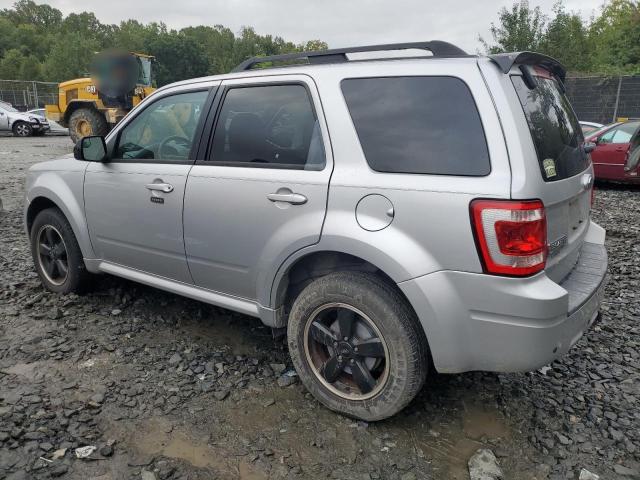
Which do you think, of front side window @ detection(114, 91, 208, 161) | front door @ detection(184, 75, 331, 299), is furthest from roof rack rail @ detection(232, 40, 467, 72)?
front side window @ detection(114, 91, 208, 161)

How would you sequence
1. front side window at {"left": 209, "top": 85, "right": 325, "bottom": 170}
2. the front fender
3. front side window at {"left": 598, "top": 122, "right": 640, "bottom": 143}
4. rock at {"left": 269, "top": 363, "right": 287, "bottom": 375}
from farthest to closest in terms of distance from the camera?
front side window at {"left": 598, "top": 122, "right": 640, "bottom": 143} → the front fender → rock at {"left": 269, "top": 363, "right": 287, "bottom": 375} → front side window at {"left": 209, "top": 85, "right": 325, "bottom": 170}

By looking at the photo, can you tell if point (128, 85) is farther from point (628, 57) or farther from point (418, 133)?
point (628, 57)

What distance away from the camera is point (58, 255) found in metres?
4.31

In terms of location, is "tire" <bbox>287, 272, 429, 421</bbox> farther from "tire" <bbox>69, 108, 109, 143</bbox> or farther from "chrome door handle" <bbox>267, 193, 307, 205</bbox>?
"tire" <bbox>69, 108, 109, 143</bbox>

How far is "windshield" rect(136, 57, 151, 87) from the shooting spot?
51.9ft

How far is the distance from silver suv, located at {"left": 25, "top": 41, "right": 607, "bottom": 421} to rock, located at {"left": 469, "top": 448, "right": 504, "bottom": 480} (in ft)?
1.40

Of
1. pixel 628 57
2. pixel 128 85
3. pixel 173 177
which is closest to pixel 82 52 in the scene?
pixel 128 85

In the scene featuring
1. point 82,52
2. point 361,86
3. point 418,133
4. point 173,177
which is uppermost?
point 82,52

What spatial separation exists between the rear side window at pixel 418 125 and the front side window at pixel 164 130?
3.97 feet

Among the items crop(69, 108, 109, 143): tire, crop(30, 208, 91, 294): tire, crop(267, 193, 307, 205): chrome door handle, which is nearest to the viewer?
crop(267, 193, 307, 205): chrome door handle

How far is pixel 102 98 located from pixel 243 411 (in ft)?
48.2

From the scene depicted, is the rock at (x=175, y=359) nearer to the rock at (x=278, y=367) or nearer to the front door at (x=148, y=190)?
the front door at (x=148, y=190)

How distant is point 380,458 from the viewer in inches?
98.6

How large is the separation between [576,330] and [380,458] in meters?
1.15
